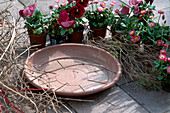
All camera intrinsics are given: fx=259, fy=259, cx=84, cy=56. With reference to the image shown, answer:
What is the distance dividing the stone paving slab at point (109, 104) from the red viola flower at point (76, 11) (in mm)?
782

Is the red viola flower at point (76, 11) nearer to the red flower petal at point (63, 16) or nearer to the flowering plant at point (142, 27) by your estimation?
the red flower petal at point (63, 16)

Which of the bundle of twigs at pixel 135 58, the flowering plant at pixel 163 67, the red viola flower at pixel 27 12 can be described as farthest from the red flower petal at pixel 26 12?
the flowering plant at pixel 163 67

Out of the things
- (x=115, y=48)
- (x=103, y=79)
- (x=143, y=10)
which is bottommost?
(x=103, y=79)

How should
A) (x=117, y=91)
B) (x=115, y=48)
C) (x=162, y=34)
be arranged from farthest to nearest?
(x=115, y=48)
(x=162, y=34)
(x=117, y=91)

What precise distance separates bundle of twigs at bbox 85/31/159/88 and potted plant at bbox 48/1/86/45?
0.73 feet

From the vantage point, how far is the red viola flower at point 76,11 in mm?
2464

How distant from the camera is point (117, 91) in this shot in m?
2.28

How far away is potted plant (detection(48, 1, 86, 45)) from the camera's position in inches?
96.7

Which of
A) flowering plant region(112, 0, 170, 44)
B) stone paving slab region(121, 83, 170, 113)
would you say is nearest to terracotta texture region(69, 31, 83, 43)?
flowering plant region(112, 0, 170, 44)

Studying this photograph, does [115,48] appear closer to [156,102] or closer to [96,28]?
[96,28]

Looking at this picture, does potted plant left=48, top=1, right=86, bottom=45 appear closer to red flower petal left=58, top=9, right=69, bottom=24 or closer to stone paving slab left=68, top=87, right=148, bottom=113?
red flower petal left=58, top=9, right=69, bottom=24

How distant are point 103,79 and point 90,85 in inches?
5.7

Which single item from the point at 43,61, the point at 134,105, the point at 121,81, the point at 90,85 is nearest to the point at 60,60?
the point at 43,61

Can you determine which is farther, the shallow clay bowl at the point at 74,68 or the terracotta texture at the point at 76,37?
the terracotta texture at the point at 76,37
